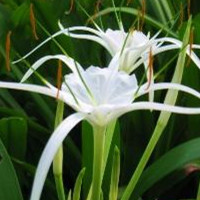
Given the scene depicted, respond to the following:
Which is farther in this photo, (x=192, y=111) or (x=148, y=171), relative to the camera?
(x=148, y=171)

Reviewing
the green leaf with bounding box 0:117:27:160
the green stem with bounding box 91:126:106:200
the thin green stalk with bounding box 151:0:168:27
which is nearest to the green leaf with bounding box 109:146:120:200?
the green stem with bounding box 91:126:106:200

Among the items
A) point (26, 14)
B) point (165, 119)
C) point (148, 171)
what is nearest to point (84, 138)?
point (148, 171)

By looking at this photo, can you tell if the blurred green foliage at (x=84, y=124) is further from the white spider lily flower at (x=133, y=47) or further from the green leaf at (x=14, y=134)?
the white spider lily flower at (x=133, y=47)

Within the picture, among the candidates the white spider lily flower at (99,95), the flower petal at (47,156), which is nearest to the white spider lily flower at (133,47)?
the white spider lily flower at (99,95)

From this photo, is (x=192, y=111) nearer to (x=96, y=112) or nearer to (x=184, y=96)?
(x=96, y=112)

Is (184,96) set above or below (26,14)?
below

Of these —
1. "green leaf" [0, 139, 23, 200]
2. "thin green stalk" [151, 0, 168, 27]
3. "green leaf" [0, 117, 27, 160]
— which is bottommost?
"green leaf" [0, 139, 23, 200]

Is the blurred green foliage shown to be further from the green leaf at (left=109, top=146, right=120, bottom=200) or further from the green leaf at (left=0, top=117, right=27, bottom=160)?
the green leaf at (left=109, top=146, right=120, bottom=200)
